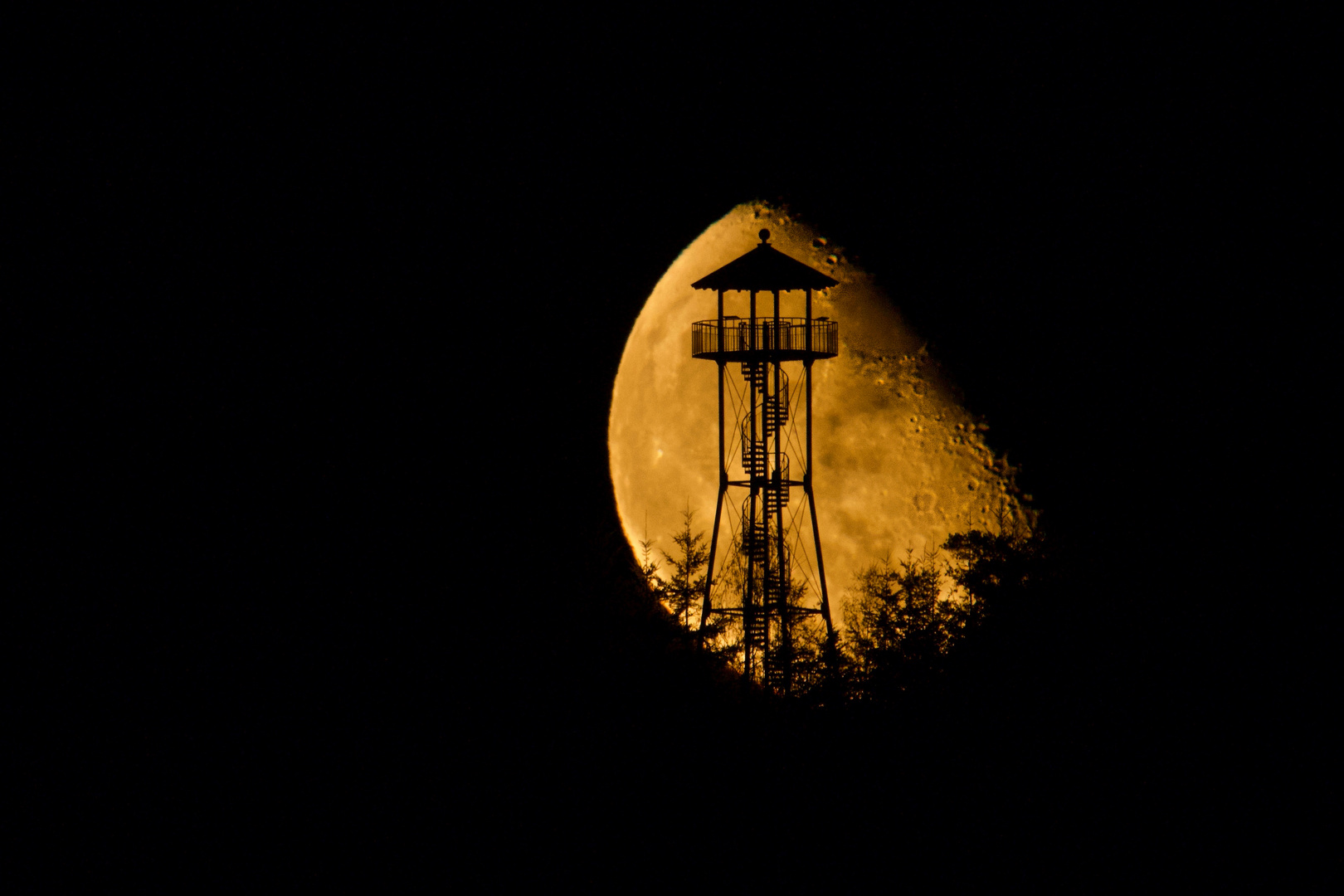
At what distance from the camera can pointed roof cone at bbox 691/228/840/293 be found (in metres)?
18.0

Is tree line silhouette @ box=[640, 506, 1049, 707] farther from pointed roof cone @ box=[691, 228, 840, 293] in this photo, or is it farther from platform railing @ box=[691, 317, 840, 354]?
pointed roof cone @ box=[691, 228, 840, 293]

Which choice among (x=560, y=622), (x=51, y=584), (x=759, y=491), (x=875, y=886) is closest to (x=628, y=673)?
(x=560, y=622)

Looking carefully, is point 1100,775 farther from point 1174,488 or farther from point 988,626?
point 1174,488

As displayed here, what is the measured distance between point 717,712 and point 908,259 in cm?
1004

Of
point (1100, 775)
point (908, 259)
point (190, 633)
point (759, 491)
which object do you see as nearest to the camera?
point (1100, 775)

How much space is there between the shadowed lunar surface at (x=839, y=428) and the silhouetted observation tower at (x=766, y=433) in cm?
125

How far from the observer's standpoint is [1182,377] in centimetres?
2066

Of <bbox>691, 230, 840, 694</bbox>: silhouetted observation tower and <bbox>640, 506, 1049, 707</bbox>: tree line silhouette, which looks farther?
<bbox>640, 506, 1049, 707</bbox>: tree line silhouette

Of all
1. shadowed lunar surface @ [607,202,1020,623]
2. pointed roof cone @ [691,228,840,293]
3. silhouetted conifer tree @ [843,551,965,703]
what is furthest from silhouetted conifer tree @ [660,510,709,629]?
pointed roof cone @ [691,228,840,293]

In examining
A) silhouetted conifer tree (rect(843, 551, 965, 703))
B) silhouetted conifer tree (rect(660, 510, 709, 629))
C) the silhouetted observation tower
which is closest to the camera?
the silhouetted observation tower

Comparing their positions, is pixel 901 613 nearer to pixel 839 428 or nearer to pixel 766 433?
pixel 839 428

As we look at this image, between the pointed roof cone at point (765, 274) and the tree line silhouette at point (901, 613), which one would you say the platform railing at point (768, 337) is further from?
the tree line silhouette at point (901, 613)

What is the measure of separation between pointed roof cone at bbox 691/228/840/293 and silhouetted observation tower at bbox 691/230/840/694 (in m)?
0.01

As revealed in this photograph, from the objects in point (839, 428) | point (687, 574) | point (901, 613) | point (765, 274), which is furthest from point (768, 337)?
point (901, 613)
